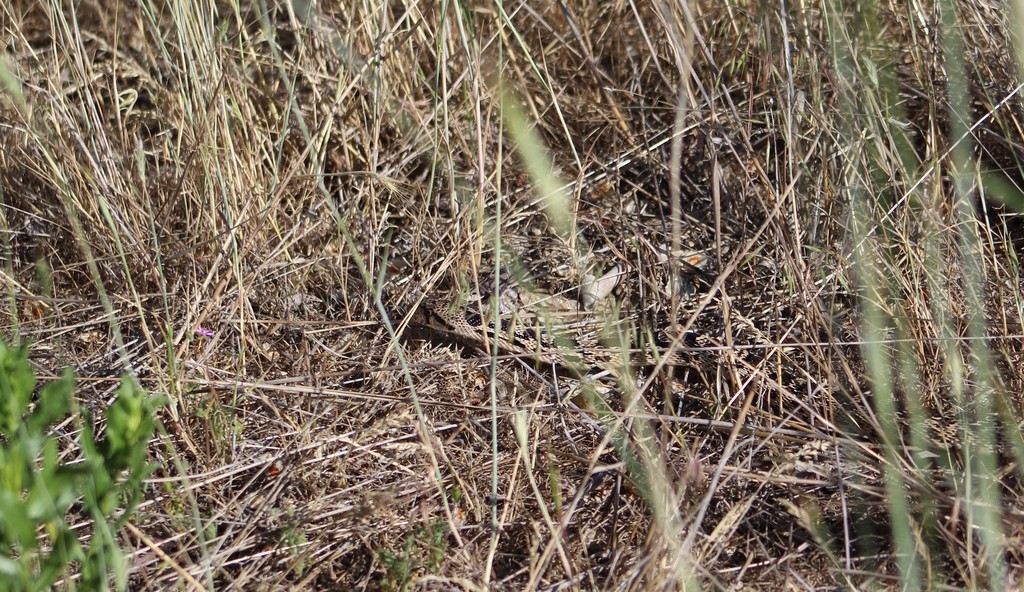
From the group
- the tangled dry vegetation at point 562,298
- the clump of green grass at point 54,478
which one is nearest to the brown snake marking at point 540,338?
the tangled dry vegetation at point 562,298

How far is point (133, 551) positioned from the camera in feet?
4.39

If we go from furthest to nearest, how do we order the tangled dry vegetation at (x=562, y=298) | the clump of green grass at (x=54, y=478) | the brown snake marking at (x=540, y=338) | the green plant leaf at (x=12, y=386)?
the brown snake marking at (x=540, y=338)
the tangled dry vegetation at (x=562, y=298)
the green plant leaf at (x=12, y=386)
the clump of green grass at (x=54, y=478)

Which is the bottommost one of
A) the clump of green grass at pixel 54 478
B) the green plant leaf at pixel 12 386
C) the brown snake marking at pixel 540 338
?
the brown snake marking at pixel 540 338

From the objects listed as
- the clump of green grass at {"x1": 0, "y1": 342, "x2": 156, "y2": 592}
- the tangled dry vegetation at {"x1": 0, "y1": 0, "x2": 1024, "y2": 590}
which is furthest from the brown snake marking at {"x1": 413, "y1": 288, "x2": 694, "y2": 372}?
the clump of green grass at {"x1": 0, "y1": 342, "x2": 156, "y2": 592}

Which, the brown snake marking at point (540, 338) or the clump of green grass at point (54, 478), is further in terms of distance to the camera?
the brown snake marking at point (540, 338)

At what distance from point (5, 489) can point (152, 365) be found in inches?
28.3

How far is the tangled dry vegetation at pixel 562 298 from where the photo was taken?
1.37 m

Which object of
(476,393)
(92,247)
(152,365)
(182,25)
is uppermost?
(182,25)

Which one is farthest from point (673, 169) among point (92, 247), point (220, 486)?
point (92, 247)

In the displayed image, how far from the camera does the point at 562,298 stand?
197 centimetres

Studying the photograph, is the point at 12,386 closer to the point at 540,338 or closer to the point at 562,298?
the point at 540,338

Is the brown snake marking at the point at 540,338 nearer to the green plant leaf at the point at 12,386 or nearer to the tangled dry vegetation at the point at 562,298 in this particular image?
the tangled dry vegetation at the point at 562,298

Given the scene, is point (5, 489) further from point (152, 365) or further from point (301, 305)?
point (301, 305)

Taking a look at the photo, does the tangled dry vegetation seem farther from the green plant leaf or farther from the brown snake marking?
the green plant leaf
